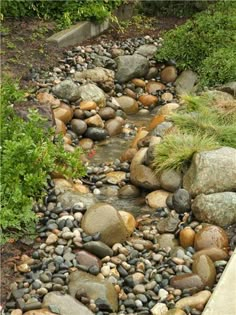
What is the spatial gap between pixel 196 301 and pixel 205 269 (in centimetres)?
36

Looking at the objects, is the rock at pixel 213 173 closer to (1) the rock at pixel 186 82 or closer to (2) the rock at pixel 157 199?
(2) the rock at pixel 157 199

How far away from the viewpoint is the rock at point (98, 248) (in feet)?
15.9

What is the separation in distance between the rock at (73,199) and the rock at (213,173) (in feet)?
2.98

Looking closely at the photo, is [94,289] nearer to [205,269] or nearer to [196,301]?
[196,301]

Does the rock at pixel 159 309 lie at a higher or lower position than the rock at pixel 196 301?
lower

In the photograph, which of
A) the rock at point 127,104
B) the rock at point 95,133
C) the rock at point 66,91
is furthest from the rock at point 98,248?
the rock at point 127,104

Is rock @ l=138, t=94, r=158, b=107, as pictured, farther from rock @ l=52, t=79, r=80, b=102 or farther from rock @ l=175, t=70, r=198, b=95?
rock @ l=52, t=79, r=80, b=102

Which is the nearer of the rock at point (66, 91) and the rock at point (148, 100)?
the rock at point (66, 91)

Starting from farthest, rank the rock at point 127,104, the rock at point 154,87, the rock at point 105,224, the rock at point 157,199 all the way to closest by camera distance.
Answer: the rock at point 154,87
the rock at point 127,104
the rock at point 157,199
the rock at point 105,224

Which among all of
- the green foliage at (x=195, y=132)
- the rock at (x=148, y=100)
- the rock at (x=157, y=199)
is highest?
the green foliage at (x=195, y=132)

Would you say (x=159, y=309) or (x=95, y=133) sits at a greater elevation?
(x=159, y=309)

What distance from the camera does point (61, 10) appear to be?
972cm

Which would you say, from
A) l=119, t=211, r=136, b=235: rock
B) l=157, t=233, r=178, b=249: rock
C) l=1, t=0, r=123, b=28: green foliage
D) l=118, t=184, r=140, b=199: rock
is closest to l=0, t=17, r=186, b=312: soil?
l=1, t=0, r=123, b=28: green foliage

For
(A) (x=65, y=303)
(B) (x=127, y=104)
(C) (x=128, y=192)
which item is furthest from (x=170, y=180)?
(B) (x=127, y=104)
